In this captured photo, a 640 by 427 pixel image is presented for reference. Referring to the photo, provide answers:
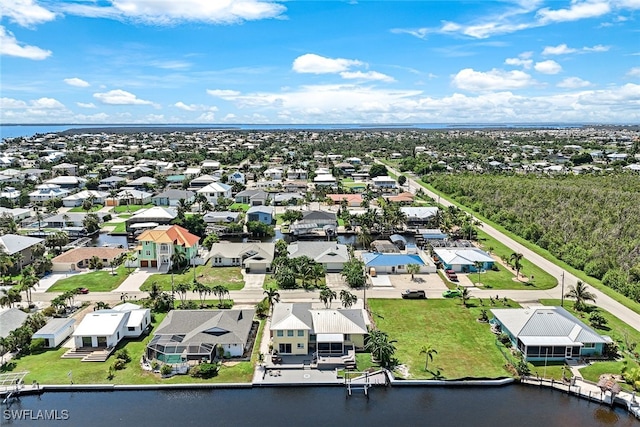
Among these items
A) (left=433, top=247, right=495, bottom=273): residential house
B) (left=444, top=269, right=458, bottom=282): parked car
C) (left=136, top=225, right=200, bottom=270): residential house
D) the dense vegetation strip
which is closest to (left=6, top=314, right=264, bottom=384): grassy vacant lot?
(left=136, top=225, right=200, bottom=270): residential house

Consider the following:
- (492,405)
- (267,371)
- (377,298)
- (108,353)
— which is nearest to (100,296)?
(108,353)

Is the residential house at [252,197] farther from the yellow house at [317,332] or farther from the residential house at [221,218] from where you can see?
the yellow house at [317,332]

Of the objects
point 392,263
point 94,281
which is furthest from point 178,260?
point 392,263

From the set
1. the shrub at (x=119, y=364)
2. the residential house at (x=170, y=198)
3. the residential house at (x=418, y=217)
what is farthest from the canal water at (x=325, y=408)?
the residential house at (x=170, y=198)

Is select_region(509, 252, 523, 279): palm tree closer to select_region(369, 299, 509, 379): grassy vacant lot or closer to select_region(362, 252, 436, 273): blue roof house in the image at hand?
select_region(362, 252, 436, 273): blue roof house

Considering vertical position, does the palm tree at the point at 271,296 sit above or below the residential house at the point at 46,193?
below

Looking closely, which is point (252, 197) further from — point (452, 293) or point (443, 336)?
point (443, 336)
